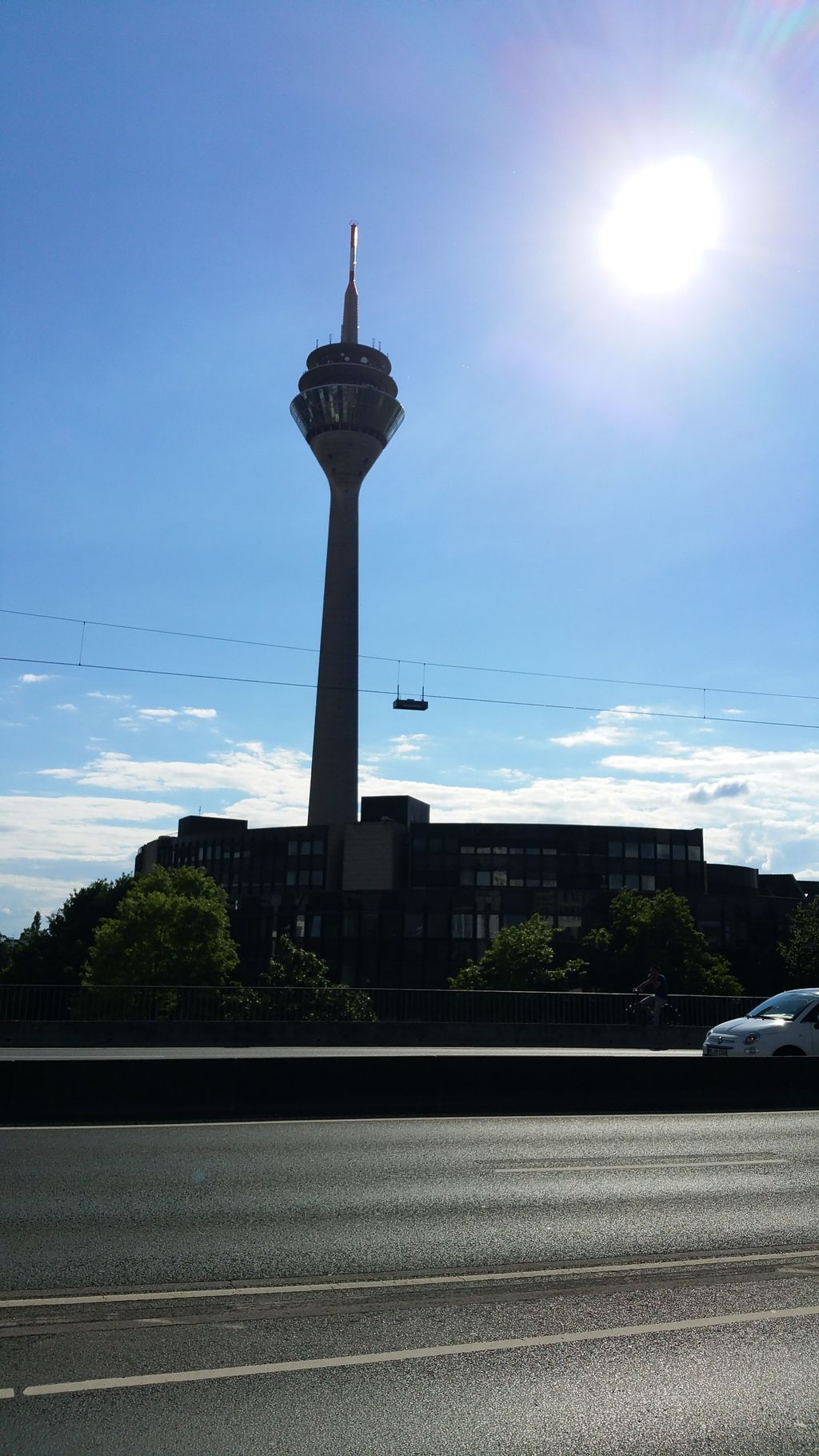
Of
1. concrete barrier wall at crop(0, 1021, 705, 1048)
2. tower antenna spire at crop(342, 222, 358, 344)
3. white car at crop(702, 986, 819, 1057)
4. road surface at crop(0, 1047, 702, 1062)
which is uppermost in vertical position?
tower antenna spire at crop(342, 222, 358, 344)

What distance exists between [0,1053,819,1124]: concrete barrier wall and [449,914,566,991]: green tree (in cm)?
3648

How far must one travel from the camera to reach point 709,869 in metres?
106

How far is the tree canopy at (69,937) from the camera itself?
327 feet

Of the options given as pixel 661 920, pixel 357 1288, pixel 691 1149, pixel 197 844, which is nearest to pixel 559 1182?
pixel 691 1149

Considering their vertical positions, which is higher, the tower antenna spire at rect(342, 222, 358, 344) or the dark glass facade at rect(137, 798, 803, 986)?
the tower antenna spire at rect(342, 222, 358, 344)

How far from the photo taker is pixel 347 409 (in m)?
122

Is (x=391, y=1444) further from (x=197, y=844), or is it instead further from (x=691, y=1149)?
(x=197, y=844)

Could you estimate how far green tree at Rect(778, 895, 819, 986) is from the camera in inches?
2116

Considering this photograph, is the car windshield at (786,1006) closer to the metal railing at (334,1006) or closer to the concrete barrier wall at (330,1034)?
the concrete barrier wall at (330,1034)

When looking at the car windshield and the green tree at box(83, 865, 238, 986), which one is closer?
the car windshield

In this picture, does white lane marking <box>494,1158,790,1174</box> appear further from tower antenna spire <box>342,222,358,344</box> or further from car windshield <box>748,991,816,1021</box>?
tower antenna spire <box>342,222,358,344</box>

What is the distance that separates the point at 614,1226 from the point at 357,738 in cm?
10698

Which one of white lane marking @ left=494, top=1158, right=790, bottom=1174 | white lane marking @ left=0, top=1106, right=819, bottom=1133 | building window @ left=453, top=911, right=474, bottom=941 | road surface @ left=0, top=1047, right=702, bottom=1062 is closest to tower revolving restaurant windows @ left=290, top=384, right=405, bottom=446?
building window @ left=453, top=911, right=474, bottom=941

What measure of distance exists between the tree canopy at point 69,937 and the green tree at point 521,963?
51.8 meters
